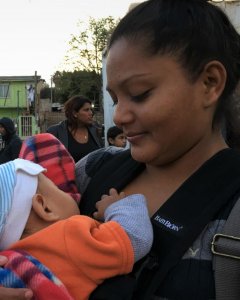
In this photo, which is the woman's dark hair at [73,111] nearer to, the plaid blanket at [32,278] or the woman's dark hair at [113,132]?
the woman's dark hair at [113,132]

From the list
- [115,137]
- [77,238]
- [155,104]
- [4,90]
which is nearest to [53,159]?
[77,238]

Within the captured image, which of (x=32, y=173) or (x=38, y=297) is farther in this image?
(x=32, y=173)

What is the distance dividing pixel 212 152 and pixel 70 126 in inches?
210

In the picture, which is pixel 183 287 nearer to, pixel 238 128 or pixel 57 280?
pixel 57 280

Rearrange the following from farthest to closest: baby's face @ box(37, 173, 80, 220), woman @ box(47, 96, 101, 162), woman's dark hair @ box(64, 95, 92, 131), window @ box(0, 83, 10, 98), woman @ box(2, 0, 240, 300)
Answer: window @ box(0, 83, 10, 98) < woman's dark hair @ box(64, 95, 92, 131) < woman @ box(47, 96, 101, 162) < baby's face @ box(37, 173, 80, 220) < woman @ box(2, 0, 240, 300)

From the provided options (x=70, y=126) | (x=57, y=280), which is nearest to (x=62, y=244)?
(x=57, y=280)

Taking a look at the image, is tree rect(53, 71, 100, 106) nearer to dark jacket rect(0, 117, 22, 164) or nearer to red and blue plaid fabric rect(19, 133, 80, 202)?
dark jacket rect(0, 117, 22, 164)

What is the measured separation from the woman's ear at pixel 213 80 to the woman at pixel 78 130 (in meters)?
5.16

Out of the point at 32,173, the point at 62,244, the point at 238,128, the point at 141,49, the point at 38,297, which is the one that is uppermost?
the point at 141,49

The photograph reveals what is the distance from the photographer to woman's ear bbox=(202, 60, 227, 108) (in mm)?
1332

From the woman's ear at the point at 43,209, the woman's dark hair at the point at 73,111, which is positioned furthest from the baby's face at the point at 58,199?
the woman's dark hair at the point at 73,111

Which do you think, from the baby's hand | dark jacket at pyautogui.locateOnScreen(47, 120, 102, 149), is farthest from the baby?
dark jacket at pyautogui.locateOnScreen(47, 120, 102, 149)

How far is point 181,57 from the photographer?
51.1 inches

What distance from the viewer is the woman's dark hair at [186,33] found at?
130 centimetres
